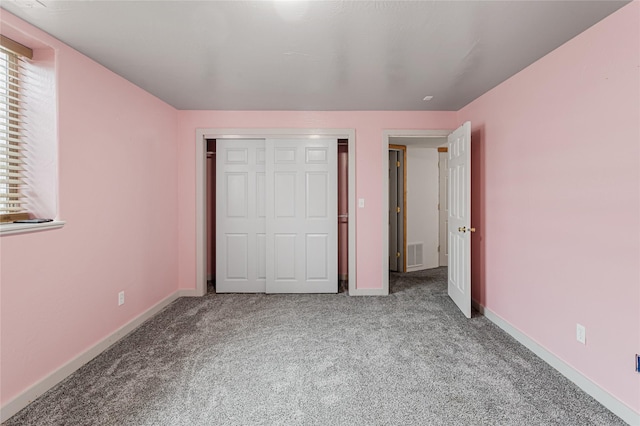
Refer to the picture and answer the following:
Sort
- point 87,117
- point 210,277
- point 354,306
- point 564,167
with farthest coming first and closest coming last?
point 210,277
point 354,306
point 87,117
point 564,167

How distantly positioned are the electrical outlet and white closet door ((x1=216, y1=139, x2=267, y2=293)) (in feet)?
10.3

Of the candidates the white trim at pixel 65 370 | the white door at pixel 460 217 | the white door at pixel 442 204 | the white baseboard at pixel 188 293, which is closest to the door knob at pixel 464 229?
the white door at pixel 460 217

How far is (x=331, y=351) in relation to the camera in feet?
7.74

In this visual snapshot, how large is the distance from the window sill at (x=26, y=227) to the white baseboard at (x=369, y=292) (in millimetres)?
2951

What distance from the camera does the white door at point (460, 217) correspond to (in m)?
2.91

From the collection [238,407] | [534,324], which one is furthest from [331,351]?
[534,324]

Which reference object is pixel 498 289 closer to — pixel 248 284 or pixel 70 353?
pixel 248 284

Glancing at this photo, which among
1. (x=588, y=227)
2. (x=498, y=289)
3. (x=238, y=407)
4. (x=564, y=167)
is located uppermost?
(x=564, y=167)

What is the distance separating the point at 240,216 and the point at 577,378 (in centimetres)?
352

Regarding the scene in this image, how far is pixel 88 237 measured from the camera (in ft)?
7.39

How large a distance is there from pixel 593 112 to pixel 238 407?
284 cm

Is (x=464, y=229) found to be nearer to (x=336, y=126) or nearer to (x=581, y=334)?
(x=581, y=334)

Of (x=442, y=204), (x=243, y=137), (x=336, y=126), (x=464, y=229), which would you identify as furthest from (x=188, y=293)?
(x=442, y=204)

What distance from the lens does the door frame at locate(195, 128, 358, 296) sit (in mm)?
3648
